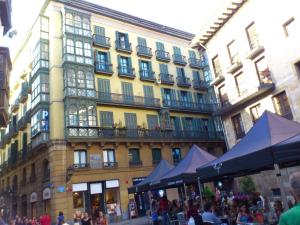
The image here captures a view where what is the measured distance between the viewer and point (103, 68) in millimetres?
31922

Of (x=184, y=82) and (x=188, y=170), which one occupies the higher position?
(x=184, y=82)

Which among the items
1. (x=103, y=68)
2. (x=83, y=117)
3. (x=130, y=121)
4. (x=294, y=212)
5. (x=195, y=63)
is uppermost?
(x=195, y=63)

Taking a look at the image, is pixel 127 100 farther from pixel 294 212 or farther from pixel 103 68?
pixel 294 212

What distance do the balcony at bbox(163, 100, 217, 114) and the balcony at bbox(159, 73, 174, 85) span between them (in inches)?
93.2

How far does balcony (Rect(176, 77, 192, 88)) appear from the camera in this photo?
38.5 m

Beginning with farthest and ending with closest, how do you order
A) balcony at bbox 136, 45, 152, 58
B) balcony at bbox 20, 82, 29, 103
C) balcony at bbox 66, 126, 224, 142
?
balcony at bbox 136, 45, 152, 58, balcony at bbox 20, 82, 29, 103, balcony at bbox 66, 126, 224, 142

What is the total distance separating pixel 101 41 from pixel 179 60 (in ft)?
37.9

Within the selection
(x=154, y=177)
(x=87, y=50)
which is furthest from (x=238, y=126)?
(x=87, y=50)

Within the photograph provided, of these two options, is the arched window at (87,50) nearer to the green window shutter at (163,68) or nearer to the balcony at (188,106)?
the green window shutter at (163,68)

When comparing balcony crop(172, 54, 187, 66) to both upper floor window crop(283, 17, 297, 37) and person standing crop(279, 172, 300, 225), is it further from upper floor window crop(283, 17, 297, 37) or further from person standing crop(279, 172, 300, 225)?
person standing crop(279, 172, 300, 225)

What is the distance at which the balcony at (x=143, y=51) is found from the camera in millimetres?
35750

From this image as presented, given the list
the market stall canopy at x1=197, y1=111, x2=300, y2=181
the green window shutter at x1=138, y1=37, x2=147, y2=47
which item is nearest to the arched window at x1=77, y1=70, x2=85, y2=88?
the green window shutter at x1=138, y1=37, x2=147, y2=47

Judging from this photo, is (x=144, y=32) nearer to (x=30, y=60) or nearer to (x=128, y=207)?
(x=30, y=60)

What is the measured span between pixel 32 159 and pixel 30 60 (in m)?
10.7
